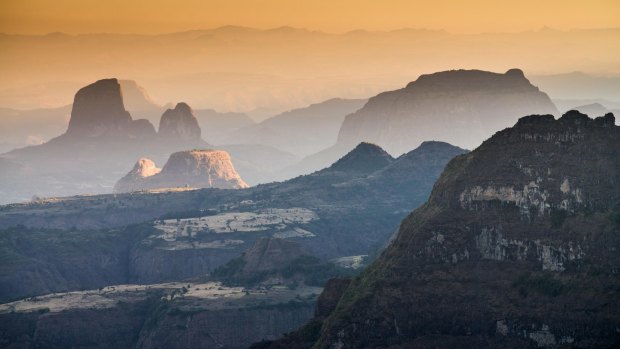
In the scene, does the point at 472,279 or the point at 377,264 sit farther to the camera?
the point at 377,264

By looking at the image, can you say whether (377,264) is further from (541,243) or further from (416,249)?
(541,243)

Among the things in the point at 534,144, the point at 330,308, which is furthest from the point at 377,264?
the point at 534,144

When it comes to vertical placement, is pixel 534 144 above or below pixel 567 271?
above

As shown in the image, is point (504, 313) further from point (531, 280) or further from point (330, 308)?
point (330, 308)

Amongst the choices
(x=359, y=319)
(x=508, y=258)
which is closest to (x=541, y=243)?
(x=508, y=258)
